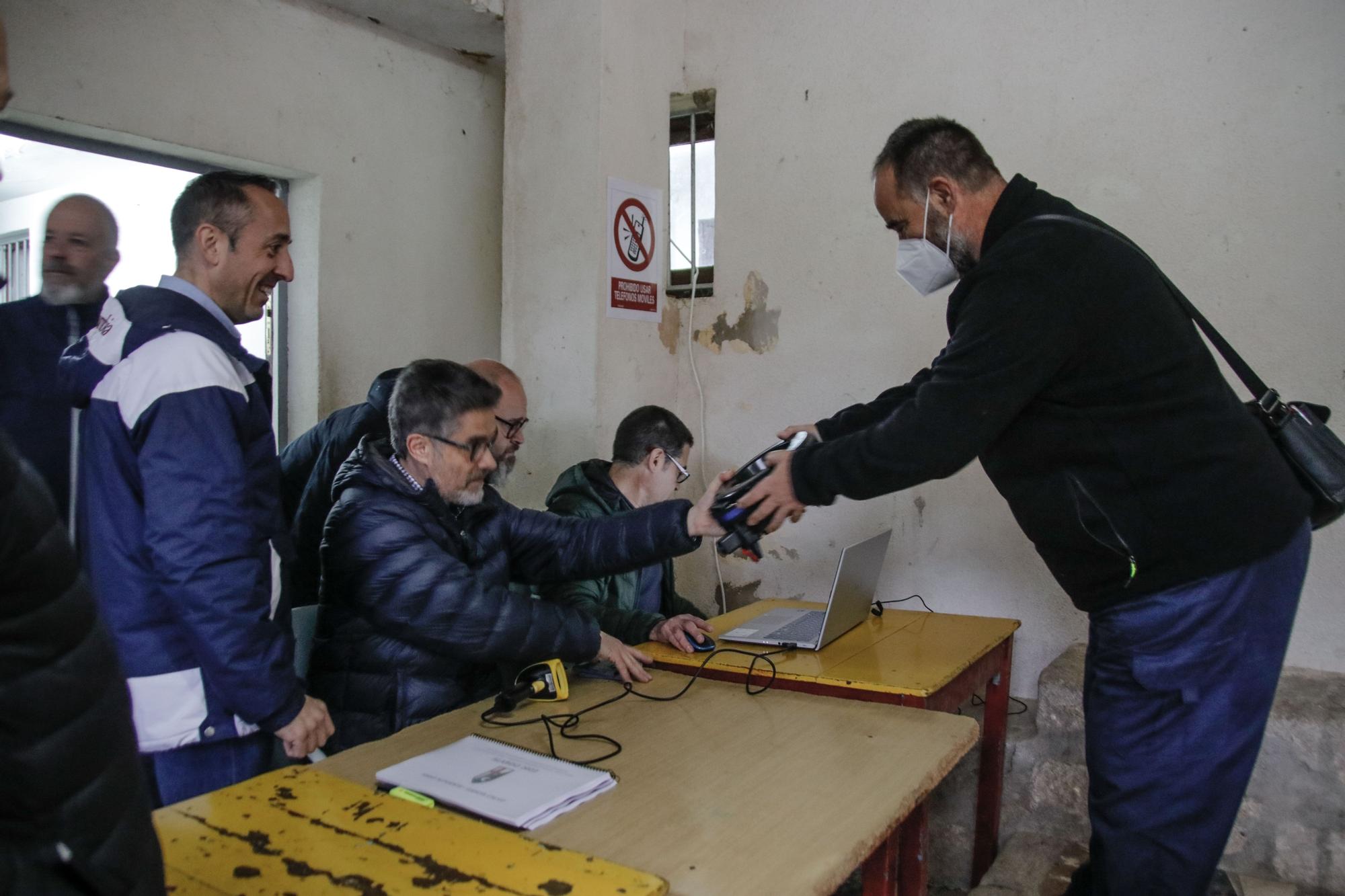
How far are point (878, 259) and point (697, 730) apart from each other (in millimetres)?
2250

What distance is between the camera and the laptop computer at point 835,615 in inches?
91.5

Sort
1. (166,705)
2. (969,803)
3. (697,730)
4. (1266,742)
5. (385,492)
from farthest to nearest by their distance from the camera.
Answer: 1. (969,803)
2. (1266,742)
3. (385,492)
4. (697,730)
5. (166,705)

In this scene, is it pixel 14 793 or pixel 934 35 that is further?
pixel 934 35

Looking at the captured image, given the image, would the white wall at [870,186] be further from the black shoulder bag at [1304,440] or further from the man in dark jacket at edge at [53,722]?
the man in dark jacket at edge at [53,722]

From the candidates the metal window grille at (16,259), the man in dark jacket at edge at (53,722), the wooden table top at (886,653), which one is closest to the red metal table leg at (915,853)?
the wooden table top at (886,653)

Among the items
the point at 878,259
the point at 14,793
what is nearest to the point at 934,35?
the point at 878,259

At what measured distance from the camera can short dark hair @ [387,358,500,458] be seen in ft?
6.88

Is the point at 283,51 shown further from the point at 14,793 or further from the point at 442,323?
the point at 14,793

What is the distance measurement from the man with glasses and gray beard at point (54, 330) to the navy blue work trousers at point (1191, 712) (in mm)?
1960

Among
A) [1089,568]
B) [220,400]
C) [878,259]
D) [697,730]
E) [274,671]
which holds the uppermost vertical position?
[878,259]

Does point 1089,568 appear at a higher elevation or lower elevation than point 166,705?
higher

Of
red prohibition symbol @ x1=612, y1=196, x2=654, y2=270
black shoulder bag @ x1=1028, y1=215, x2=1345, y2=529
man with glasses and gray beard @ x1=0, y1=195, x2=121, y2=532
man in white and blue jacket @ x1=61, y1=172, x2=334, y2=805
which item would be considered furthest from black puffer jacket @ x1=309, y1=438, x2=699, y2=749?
red prohibition symbol @ x1=612, y1=196, x2=654, y2=270

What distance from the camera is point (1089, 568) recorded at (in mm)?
1756

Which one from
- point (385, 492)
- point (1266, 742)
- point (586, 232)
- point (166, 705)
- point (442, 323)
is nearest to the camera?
point (166, 705)
